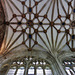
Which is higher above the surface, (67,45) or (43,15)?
(43,15)

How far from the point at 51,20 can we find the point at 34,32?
226 centimetres

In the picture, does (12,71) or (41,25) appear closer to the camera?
(12,71)

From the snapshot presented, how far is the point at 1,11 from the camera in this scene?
8531 mm

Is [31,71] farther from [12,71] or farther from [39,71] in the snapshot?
[12,71]

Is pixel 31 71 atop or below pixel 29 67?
below

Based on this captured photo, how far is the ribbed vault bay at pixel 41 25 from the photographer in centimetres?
935

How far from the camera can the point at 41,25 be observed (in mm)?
9891

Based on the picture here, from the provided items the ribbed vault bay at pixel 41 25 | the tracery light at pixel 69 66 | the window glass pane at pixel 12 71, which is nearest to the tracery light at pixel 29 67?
the window glass pane at pixel 12 71

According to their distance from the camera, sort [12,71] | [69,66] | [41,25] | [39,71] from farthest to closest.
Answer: [41,25] → [69,66] → [39,71] → [12,71]

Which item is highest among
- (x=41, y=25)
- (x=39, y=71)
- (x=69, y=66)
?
(x=41, y=25)

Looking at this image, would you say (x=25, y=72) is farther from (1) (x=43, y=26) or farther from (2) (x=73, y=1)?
(2) (x=73, y=1)

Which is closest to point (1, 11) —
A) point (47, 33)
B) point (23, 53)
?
point (23, 53)

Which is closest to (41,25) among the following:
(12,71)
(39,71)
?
(39,71)

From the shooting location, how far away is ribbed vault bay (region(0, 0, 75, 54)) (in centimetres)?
935
